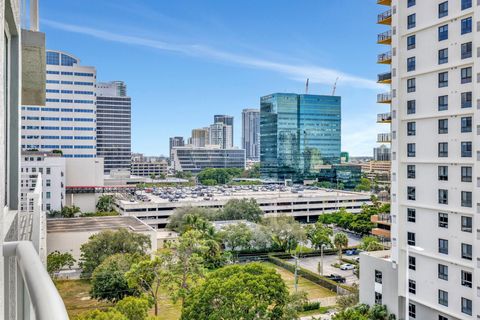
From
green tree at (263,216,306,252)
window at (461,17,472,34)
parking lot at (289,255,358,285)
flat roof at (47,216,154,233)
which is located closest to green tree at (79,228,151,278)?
flat roof at (47,216,154,233)

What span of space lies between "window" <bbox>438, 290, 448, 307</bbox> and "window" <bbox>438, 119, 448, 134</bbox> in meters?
5.78

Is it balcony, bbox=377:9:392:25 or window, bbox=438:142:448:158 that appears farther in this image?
balcony, bbox=377:9:392:25

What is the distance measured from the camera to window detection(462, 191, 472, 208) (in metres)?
14.9

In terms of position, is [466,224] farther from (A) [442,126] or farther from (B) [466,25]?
(B) [466,25]

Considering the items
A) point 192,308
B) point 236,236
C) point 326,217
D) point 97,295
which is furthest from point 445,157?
point 326,217

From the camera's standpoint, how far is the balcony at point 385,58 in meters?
19.1

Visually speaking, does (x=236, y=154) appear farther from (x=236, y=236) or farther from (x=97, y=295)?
(x=97, y=295)

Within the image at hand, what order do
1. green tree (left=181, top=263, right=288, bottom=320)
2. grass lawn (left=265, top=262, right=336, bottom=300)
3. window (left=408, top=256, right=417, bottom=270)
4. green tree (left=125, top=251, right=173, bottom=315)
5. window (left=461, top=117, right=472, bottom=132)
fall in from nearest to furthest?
window (left=461, top=117, right=472, bottom=132), green tree (left=181, top=263, right=288, bottom=320), window (left=408, top=256, right=417, bottom=270), green tree (left=125, top=251, right=173, bottom=315), grass lawn (left=265, top=262, right=336, bottom=300)

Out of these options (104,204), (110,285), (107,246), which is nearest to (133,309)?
(110,285)

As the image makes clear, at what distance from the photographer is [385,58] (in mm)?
19281

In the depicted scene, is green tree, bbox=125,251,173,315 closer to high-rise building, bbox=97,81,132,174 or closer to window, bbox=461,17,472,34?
window, bbox=461,17,472,34

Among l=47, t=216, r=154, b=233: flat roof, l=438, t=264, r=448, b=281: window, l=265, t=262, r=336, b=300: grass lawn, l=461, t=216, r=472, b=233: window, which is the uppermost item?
l=461, t=216, r=472, b=233: window

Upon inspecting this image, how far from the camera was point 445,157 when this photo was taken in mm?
15961

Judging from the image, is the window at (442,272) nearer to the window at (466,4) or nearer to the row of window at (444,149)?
the row of window at (444,149)
